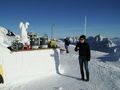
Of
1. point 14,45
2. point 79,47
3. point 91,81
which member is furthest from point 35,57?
point 91,81

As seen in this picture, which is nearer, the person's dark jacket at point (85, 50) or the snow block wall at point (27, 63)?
the snow block wall at point (27, 63)

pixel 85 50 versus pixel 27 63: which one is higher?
pixel 85 50

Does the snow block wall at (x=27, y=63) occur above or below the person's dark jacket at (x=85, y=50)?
below

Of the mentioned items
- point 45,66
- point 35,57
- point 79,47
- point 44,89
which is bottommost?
point 44,89

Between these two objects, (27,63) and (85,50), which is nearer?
(85,50)

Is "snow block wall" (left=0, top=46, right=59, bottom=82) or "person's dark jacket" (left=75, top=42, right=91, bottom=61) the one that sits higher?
"person's dark jacket" (left=75, top=42, right=91, bottom=61)

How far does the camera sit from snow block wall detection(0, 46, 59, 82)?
5.98m

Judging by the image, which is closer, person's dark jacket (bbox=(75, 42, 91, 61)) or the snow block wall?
the snow block wall

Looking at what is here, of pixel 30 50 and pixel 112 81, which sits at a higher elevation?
pixel 30 50

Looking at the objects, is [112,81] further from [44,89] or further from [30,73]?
[30,73]

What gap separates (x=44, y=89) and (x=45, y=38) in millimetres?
3021

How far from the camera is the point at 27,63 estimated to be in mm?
6672

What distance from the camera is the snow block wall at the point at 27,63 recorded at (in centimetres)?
598

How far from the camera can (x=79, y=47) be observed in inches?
250
